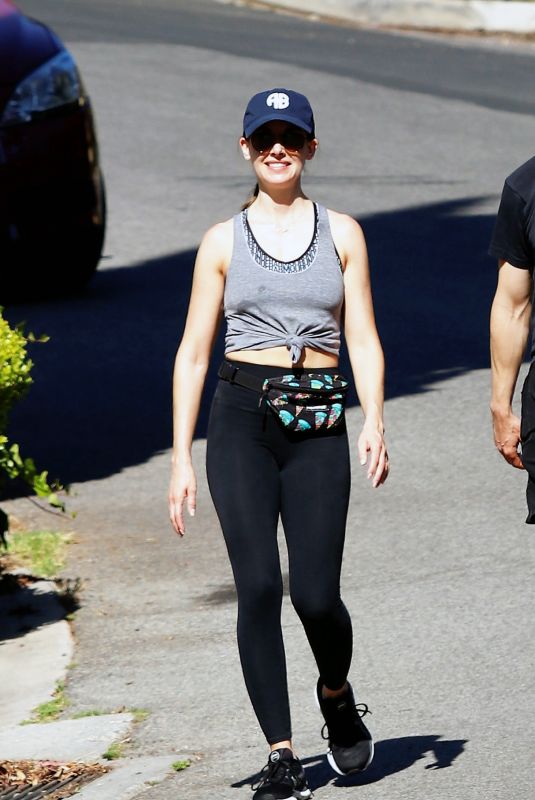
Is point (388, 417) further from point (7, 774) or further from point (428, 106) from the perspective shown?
point (428, 106)

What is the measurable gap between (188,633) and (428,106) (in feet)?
47.8

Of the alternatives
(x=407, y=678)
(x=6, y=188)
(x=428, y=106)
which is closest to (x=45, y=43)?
(x=6, y=188)

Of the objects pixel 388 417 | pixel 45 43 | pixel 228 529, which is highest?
pixel 45 43

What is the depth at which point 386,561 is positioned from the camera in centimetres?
720

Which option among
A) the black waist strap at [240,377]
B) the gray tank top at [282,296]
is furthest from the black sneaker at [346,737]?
the gray tank top at [282,296]

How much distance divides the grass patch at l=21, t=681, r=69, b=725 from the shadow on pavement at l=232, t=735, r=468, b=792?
3.28 ft

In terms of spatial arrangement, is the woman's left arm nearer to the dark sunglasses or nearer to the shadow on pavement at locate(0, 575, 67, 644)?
the dark sunglasses

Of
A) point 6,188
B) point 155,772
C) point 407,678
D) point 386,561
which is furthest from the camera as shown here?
point 6,188

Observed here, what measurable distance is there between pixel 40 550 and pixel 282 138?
3.36 m

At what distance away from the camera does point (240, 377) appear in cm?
473

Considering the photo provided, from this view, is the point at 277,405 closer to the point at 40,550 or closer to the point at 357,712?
the point at 357,712

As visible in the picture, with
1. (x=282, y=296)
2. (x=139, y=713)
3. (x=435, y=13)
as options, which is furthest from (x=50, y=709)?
(x=435, y=13)

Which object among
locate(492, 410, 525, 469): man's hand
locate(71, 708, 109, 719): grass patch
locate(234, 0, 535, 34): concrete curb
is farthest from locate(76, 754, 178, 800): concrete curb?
locate(234, 0, 535, 34): concrete curb

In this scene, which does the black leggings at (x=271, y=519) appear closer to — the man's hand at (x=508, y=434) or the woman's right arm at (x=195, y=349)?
the woman's right arm at (x=195, y=349)
